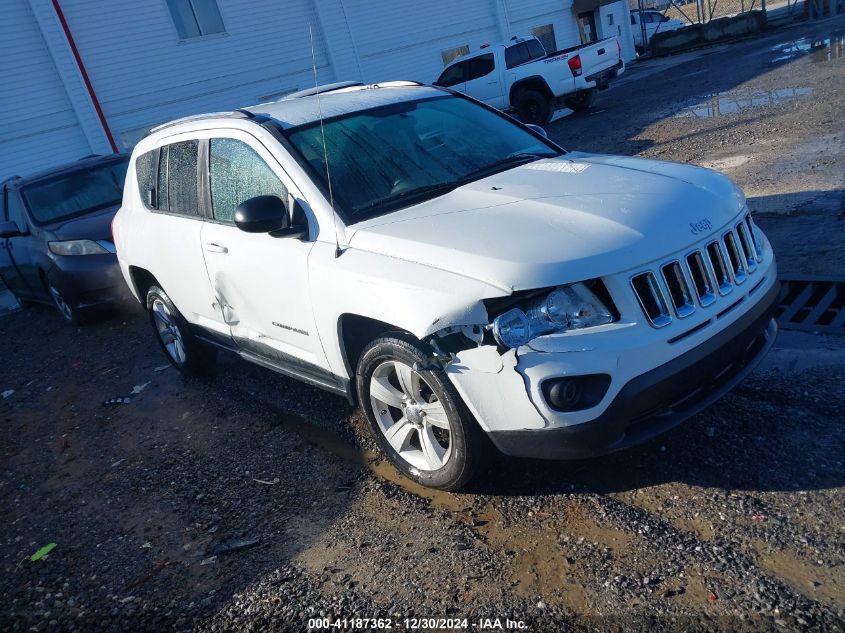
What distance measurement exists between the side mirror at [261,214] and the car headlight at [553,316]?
1382 millimetres

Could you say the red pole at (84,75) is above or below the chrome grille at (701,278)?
above

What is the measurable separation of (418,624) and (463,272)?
141cm

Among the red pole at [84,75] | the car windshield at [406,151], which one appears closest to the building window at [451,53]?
the red pole at [84,75]

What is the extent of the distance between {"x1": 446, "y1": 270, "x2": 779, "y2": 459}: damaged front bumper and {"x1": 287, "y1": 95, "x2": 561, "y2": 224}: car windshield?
1.21 m

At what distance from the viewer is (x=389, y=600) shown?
112 inches

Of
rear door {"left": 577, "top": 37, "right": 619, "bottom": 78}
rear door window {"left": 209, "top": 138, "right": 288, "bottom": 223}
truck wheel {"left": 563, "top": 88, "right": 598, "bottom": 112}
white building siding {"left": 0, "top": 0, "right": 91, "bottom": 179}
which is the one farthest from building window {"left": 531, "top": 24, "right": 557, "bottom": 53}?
rear door window {"left": 209, "top": 138, "right": 288, "bottom": 223}

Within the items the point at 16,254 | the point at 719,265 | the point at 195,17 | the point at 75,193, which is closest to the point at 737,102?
the point at 719,265

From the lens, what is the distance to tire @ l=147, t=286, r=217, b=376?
17.7ft

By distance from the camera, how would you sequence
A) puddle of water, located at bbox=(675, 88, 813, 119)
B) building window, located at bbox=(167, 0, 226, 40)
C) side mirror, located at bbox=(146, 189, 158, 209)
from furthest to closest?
1. building window, located at bbox=(167, 0, 226, 40)
2. puddle of water, located at bbox=(675, 88, 813, 119)
3. side mirror, located at bbox=(146, 189, 158, 209)

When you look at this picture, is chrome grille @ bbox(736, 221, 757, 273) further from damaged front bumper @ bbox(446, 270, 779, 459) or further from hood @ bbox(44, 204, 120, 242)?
hood @ bbox(44, 204, 120, 242)

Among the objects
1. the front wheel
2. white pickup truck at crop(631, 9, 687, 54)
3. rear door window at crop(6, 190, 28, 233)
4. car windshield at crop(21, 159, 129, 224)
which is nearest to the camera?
the front wheel

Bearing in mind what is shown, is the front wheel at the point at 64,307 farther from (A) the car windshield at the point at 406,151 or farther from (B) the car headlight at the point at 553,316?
(B) the car headlight at the point at 553,316

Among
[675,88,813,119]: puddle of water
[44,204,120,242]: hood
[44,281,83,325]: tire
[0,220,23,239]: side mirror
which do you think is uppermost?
[0,220,23,239]: side mirror

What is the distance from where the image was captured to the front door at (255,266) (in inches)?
148
